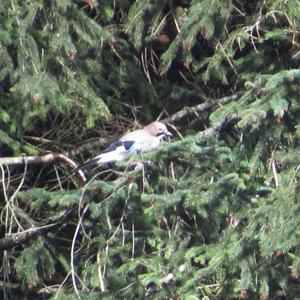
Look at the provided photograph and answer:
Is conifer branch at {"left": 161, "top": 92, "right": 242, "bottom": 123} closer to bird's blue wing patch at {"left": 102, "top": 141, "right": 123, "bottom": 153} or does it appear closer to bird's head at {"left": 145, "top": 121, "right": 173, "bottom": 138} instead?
bird's head at {"left": 145, "top": 121, "right": 173, "bottom": 138}

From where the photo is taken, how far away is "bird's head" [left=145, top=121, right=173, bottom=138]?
1005cm

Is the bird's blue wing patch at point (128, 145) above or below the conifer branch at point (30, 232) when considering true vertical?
above

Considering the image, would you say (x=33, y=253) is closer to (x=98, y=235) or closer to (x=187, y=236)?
(x=98, y=235)

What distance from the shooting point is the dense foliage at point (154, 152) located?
27.0ft

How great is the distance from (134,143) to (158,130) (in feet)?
0.73

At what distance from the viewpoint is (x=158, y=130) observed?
10102mm

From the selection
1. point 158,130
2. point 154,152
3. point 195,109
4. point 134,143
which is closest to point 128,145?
point 134,143

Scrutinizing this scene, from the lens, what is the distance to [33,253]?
31.5 feet

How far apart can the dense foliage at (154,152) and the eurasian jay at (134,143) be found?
0.53 ft

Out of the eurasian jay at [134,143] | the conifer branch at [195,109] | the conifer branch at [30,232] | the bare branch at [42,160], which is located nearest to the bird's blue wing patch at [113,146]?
the eurasian jay at [134,143]

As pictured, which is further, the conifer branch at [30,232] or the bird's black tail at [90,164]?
the bird's black tail at [90,164]

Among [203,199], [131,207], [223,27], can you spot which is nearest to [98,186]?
[131,207]

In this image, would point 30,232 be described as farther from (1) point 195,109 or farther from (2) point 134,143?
(1) point 195,109

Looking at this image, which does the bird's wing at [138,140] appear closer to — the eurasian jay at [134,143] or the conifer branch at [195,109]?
the eurasian jay at [134,143]
